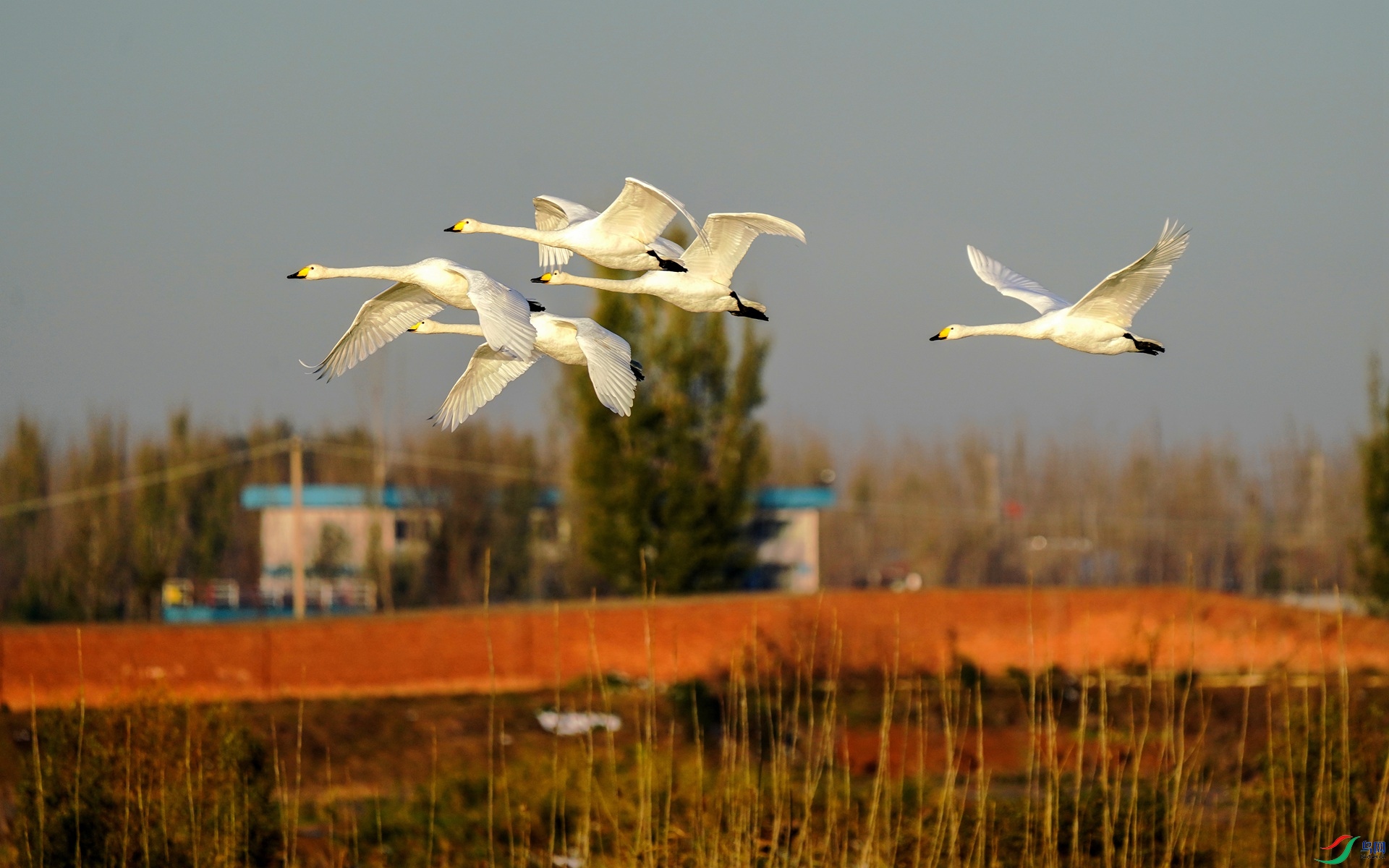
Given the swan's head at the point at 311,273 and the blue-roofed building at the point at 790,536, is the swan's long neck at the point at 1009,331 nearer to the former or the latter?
the swan's head at the point at 311,273

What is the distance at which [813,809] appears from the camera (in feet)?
43.3

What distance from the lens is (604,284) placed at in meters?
7.48

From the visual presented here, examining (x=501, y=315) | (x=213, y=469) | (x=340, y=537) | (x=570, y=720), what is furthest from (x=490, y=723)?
(x=213, y=469)

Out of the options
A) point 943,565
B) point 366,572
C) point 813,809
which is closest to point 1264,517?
point 943,565

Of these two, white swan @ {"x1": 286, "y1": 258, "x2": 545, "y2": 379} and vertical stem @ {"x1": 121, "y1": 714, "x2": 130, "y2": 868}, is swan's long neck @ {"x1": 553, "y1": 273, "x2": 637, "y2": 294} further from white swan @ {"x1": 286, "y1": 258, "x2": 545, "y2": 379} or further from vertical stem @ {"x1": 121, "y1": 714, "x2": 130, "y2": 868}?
vertical stem @ {"x1": 121, "y1": 714, "x2": 130, "y2": 868}

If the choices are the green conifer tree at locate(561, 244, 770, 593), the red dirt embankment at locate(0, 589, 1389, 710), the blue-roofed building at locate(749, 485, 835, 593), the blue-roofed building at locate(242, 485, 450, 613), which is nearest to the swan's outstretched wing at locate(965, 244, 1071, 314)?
the red dirt embankment at locate(0, 589, 1389, 710)

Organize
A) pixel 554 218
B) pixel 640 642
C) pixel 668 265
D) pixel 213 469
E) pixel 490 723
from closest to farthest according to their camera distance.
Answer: pixel 668 265 < pixel 554 218 < pixel 490 723 < pixel 640 642 < pixel 213 469

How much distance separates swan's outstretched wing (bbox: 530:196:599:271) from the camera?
8.59 m

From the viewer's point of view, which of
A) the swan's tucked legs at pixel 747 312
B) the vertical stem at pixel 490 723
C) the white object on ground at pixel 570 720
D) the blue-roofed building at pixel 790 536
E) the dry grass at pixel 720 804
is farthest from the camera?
the blue-roofed building at pixel 790 536

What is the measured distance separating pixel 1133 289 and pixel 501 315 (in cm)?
273

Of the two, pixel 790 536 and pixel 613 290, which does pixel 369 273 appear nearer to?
pixel 613 290

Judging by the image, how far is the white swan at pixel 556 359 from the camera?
6.20 m

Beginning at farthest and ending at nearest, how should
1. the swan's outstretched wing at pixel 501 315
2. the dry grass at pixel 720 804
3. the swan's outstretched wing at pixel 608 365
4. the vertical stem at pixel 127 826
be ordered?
1. the vertical stem at pixel 127 826
2. the dry grass at pixel 720 804
3. the swan's outstretched wing at pixel 608 365
4. the swan's outstretched wing at pixel 501 315

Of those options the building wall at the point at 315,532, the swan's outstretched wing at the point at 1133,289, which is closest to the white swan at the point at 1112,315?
the swan's outstretched wing at the point at 1133,289
